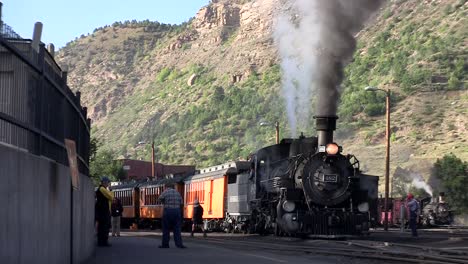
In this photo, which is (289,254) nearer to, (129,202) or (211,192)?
(211,192)

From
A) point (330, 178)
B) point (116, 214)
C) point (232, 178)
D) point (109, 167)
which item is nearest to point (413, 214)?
point (330, 178)

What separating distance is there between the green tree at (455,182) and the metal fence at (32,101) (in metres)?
50.7

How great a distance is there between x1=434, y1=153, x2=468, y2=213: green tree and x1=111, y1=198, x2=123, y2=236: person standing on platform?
3462 centimetres

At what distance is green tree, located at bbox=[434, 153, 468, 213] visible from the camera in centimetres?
6250

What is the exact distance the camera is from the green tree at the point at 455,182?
6250 centimetres

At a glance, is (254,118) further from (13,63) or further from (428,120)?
(13,63)

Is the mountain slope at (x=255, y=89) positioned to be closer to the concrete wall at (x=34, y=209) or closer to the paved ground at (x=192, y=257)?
the paved ground at (x=192, y=257)

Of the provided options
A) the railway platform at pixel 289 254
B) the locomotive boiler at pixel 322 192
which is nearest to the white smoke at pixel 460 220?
the locomotive boiler at pixel 322 192

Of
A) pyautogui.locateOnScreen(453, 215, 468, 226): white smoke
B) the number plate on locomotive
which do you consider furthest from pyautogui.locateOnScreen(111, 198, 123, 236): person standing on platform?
pyautogui.locateOnScreen(453, 215, 468, 226): white smoke

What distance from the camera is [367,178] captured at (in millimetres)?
29719

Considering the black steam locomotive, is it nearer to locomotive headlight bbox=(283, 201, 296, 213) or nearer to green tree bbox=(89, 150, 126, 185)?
locomotive headlight bbox=(283, 201, 296, 213)

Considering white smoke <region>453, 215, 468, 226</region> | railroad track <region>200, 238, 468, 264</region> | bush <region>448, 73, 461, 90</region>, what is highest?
bush <region>448, 73, 461, 90</region>

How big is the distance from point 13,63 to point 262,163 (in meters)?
21.8

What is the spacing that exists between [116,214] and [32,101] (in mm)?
20000
